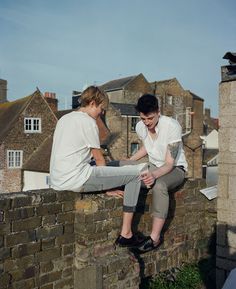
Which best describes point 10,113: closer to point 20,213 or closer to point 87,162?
point 87,162

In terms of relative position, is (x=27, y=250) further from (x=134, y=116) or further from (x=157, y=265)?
(x=134, y=116)

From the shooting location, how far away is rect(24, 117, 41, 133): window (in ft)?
97.5

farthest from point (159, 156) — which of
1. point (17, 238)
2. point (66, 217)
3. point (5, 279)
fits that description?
point (5, 279)

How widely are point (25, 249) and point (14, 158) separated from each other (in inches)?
1017

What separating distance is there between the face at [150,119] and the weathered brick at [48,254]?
196 centimetres

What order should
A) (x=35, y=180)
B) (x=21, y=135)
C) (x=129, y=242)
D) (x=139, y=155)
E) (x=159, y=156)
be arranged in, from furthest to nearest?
(x=21, y=135) < (x=35, y=180) < (x=139, y=155) < (x=159, y=156) < (x=129, y=242)

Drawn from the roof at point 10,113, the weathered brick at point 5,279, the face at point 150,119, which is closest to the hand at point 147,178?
the face at point 150,119

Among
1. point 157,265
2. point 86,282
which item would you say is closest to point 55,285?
point 86,282

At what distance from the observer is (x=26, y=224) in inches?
173

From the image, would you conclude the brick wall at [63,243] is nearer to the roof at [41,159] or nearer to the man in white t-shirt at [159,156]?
the man in white t-shirt at [159,156]

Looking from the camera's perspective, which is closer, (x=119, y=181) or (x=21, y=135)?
(x=119, y=181)

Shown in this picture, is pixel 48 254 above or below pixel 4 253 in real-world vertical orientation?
below

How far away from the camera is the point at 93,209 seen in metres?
4.81

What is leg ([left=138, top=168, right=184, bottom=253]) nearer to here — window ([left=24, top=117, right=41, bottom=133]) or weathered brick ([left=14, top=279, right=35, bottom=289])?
weathered brick ([left=14, top=279, right=35, bottom=289])
